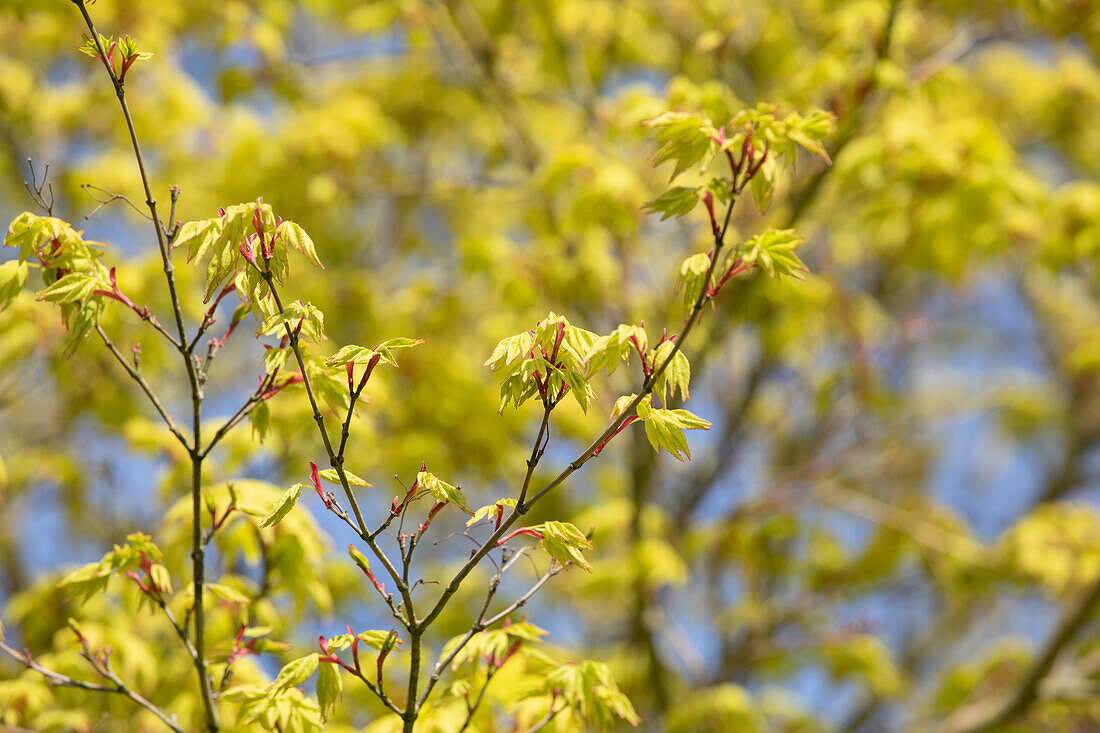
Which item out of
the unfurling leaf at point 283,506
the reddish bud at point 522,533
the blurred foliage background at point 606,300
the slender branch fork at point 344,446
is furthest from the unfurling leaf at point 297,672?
the blurred foliage background at point 606,300

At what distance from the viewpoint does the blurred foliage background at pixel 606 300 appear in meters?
3.51

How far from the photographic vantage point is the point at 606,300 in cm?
422

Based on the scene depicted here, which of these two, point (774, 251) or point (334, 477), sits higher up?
point (774, 251)

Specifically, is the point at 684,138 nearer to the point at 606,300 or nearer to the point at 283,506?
the point at 283,506

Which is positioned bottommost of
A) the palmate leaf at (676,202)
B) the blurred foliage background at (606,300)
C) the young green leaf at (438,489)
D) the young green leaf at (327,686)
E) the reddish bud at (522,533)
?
the young green leaf at (327,686)

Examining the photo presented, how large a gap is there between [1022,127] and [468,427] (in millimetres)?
4590

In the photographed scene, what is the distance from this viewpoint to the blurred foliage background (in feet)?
11.5

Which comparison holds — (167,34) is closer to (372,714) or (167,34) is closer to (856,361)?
(372,714)

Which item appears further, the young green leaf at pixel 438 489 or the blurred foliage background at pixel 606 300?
the blurred foliage background at pixel 606 300

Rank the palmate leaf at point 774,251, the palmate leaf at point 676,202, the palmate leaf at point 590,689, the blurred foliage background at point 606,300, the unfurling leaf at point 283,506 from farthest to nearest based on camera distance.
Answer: the blurred foliage background at point 606,300 < the palmate leaf at point 590,689 < the palmate leaf at point 676,202 < the palmate leaf at point 774,251 < the unfurling leaf at point 283,506

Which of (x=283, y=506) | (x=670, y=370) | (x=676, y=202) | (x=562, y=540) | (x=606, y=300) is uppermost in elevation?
(x=606, y=300)

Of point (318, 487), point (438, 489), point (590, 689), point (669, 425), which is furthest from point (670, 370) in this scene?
point (590, 689)

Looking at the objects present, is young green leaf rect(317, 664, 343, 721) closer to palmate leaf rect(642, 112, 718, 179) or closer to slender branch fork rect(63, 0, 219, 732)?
slender branch fork rect(63, 0, 219, 732)

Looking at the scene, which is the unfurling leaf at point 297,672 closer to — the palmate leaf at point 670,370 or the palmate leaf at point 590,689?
the palmate leaf at point 590,689
